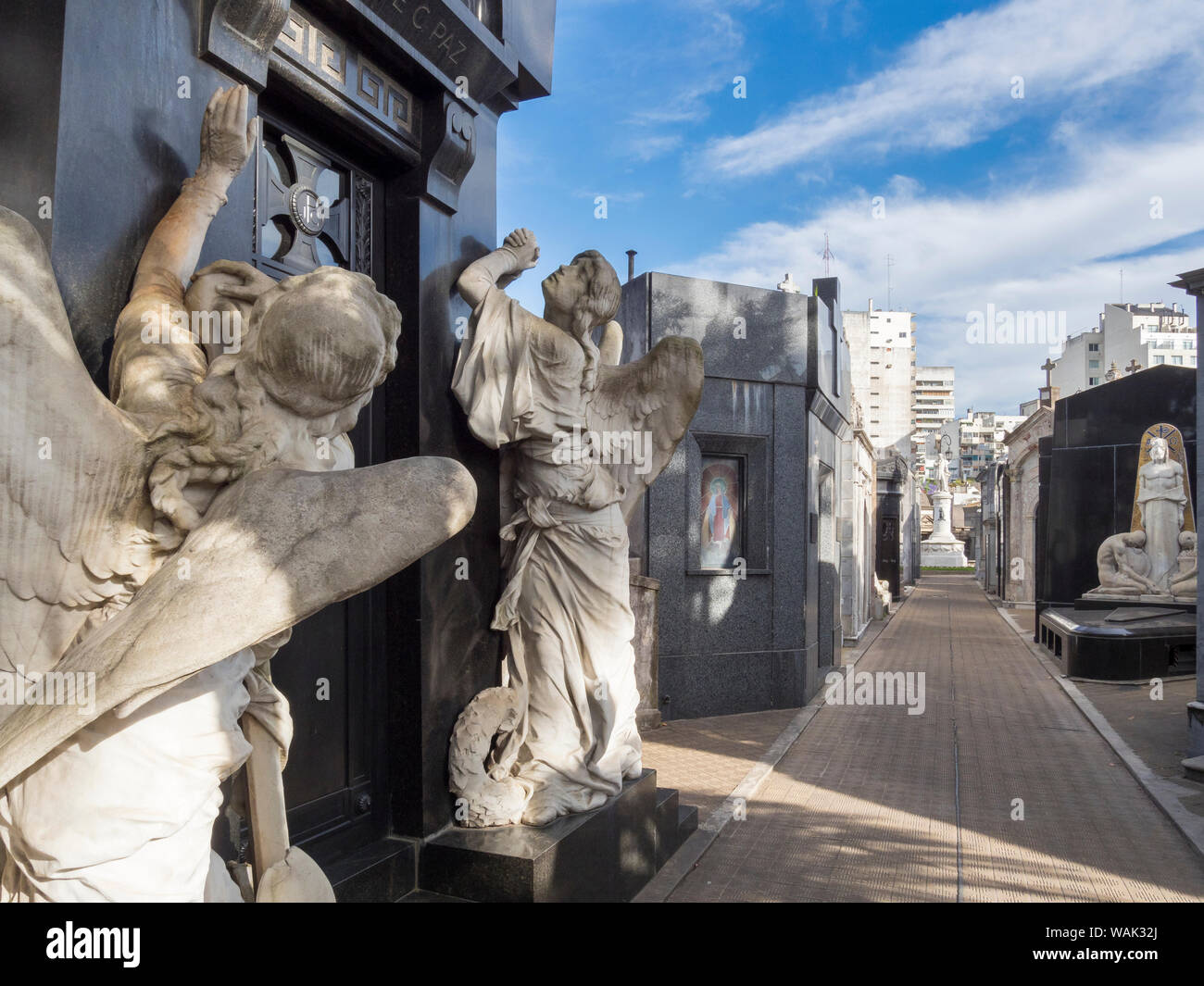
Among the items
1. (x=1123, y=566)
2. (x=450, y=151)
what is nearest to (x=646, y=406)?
(x=450, y=151)

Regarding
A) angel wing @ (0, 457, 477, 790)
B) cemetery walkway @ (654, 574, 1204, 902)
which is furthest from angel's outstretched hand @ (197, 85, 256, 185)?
cemetery walkway @ (654, 574, 1204, 902)

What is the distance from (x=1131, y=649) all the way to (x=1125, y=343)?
55.3 m

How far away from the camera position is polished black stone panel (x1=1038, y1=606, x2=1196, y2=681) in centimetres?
1123

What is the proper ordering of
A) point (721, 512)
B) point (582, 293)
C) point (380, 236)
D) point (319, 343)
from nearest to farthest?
point (319, 343)
point (380, 236)
point (582, 293)
point (721, 512)

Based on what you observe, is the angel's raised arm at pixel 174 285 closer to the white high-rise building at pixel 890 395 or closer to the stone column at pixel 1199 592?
the stone column at pixel 1199 592

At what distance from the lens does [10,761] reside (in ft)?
4.45

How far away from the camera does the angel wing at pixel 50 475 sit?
1.41 meters

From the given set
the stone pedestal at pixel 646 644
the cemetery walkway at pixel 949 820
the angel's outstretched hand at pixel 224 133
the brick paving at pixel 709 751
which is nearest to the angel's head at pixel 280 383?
the angel's outstretched hand at pixel 224 133

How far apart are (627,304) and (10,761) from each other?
8.51 meters

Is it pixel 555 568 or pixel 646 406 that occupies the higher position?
pixel 646 406

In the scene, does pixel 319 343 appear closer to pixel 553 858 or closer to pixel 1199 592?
pixel 553 858

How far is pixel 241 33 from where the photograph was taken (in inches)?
99.3

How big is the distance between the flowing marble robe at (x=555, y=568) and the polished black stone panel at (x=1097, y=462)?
1532cm

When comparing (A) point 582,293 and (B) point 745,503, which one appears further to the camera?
(B) point 745,503
